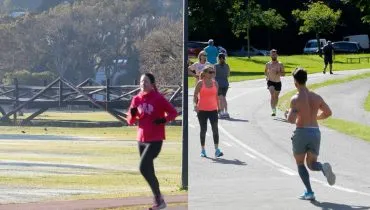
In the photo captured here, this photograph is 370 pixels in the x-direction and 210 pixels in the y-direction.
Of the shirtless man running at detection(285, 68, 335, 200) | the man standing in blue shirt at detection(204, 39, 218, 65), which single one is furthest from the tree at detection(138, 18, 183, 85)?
the man standing in blue shirt at detection(204, 39, 218, 65)

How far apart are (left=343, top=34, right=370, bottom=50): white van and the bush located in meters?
69.4

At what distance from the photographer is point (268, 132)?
64.5ft

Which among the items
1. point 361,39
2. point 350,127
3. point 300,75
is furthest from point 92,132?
point 361,39

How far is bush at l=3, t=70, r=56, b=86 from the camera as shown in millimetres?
9008

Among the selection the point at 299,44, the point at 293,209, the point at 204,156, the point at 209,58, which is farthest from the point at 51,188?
the point at 299,44

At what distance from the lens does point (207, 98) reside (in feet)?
48.9

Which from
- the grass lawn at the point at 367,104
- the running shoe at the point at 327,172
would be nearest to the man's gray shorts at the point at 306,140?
the running shoe at the point at 327,172

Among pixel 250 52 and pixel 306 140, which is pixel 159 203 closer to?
pixel 306 140

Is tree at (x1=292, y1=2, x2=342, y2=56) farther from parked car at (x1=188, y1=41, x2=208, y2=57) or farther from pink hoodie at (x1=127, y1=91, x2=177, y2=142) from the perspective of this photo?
pink hoodie at (x1=127, y1=91, x2=177, y2=142)

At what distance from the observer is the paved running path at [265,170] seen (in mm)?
11102

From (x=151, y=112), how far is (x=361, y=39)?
2791 inches

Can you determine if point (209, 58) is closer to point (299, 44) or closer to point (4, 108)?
point (4, 108)

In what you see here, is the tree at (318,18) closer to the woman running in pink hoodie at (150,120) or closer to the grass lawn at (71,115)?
the grass lawn at (71,115)

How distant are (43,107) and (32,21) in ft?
2.91
